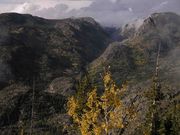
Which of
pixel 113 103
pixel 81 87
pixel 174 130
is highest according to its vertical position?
pixel 113 103

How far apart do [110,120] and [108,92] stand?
2.26 metres

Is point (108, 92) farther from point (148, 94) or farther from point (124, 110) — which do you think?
point (148, 94)

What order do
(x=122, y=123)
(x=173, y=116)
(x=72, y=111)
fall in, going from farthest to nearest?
1. (x=173, y=116)
2. (x=72, y=111)
3. (x=122, y=123)

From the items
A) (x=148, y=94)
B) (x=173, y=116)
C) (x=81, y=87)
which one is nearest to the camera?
(x=148, y=94)

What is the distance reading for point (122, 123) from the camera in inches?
1574

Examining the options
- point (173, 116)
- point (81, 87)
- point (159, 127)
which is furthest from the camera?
point (173, 116)

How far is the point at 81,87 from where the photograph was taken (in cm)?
14338

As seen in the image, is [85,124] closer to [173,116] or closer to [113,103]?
[113,103]

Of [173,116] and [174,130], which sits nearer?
[174,130]

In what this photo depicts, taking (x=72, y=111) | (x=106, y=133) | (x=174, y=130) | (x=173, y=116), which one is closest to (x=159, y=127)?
(x=174, y=130)

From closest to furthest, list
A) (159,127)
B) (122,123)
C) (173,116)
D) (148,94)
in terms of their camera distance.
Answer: (122,123) → (148,94) → (159,127) → (173,116)

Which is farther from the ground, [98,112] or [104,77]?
[104,77]

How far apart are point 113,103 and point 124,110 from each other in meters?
1.40

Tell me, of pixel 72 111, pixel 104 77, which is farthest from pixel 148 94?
pixel 104 77
